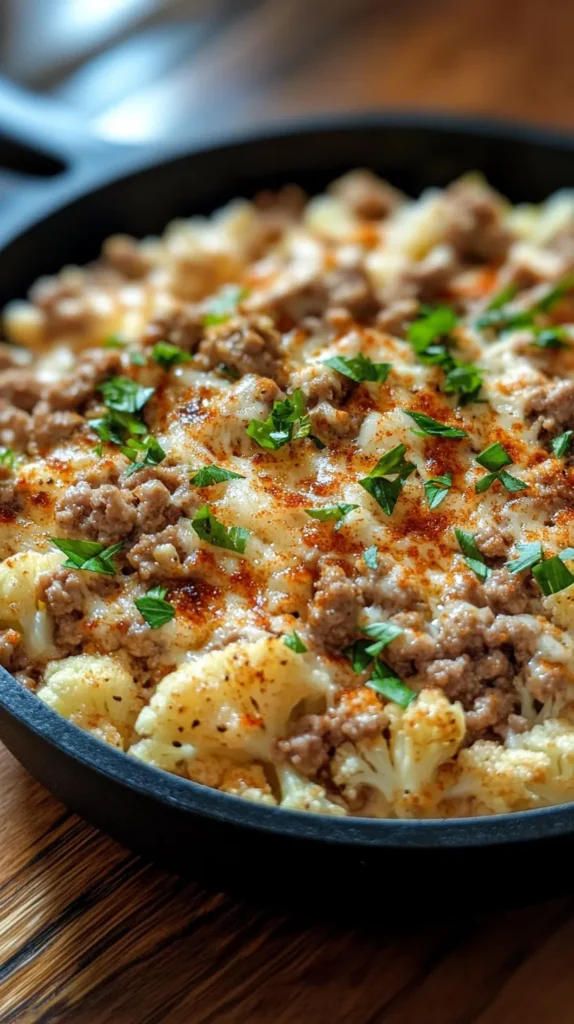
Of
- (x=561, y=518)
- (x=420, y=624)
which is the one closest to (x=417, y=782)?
(x=420, y=624)

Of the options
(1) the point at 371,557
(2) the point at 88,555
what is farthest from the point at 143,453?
(1) the point at 371,557

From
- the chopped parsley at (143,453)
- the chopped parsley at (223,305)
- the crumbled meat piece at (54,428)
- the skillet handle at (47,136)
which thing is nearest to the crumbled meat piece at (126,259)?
the skillet handle at (47,136)

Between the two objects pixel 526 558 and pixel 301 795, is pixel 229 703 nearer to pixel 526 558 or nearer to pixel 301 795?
pixel 301 795

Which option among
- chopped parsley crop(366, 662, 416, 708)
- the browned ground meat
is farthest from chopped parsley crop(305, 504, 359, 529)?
the browned ground meat

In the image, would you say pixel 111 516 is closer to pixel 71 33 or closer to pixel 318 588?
pixel 318 588

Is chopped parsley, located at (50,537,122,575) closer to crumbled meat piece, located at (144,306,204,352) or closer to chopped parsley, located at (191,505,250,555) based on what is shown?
chopped parsley, located at (191,505,250,555)

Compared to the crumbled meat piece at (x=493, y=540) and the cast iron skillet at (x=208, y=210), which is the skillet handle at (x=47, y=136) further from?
the crumbled meat piece at (x=493, y=540)
